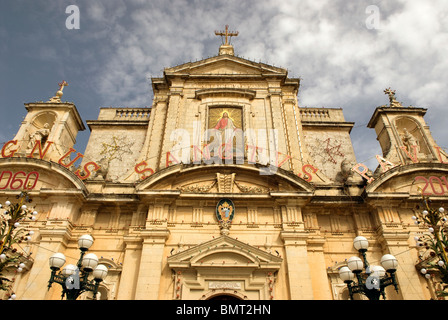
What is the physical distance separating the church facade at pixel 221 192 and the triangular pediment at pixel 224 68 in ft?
0.80

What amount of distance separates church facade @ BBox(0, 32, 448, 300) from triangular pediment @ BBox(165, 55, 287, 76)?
9.6 inches

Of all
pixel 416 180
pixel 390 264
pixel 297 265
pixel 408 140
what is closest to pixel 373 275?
pixel 390 264

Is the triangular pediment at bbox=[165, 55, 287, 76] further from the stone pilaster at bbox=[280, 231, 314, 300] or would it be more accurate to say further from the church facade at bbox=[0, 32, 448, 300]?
the stone pilaster at bbox=[280, 231, 314, 300]

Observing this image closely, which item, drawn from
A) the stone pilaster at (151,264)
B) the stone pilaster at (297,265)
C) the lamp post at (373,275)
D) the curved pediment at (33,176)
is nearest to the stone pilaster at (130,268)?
the stone pilaster at (151,264)

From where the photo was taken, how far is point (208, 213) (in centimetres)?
1448

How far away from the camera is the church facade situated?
42.2ft

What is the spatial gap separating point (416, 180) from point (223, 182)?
8.53 meters

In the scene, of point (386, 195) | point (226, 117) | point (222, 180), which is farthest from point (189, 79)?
point (386, 195)

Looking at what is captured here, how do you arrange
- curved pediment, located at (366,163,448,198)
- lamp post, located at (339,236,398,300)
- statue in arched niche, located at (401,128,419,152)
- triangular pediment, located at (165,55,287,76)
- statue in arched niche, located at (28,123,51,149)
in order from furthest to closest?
triangular pediment, located at (165,55,287,76) < statue in arched niche, located at (401,128,419,152) < statue in arched niche, located at (28,123,51,149) < curved pediment, located at (366,163,448,198) < lamp post, located at (339,236,398,300)

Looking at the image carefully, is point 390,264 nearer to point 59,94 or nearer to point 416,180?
point 416,180

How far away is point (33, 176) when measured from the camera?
15406 mm

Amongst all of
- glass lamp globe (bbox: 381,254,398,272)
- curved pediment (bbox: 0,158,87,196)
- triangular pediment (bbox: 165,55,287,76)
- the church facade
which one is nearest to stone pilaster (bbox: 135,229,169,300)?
the church facade

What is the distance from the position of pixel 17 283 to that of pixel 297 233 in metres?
10.8

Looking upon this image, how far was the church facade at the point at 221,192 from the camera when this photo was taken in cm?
1286
